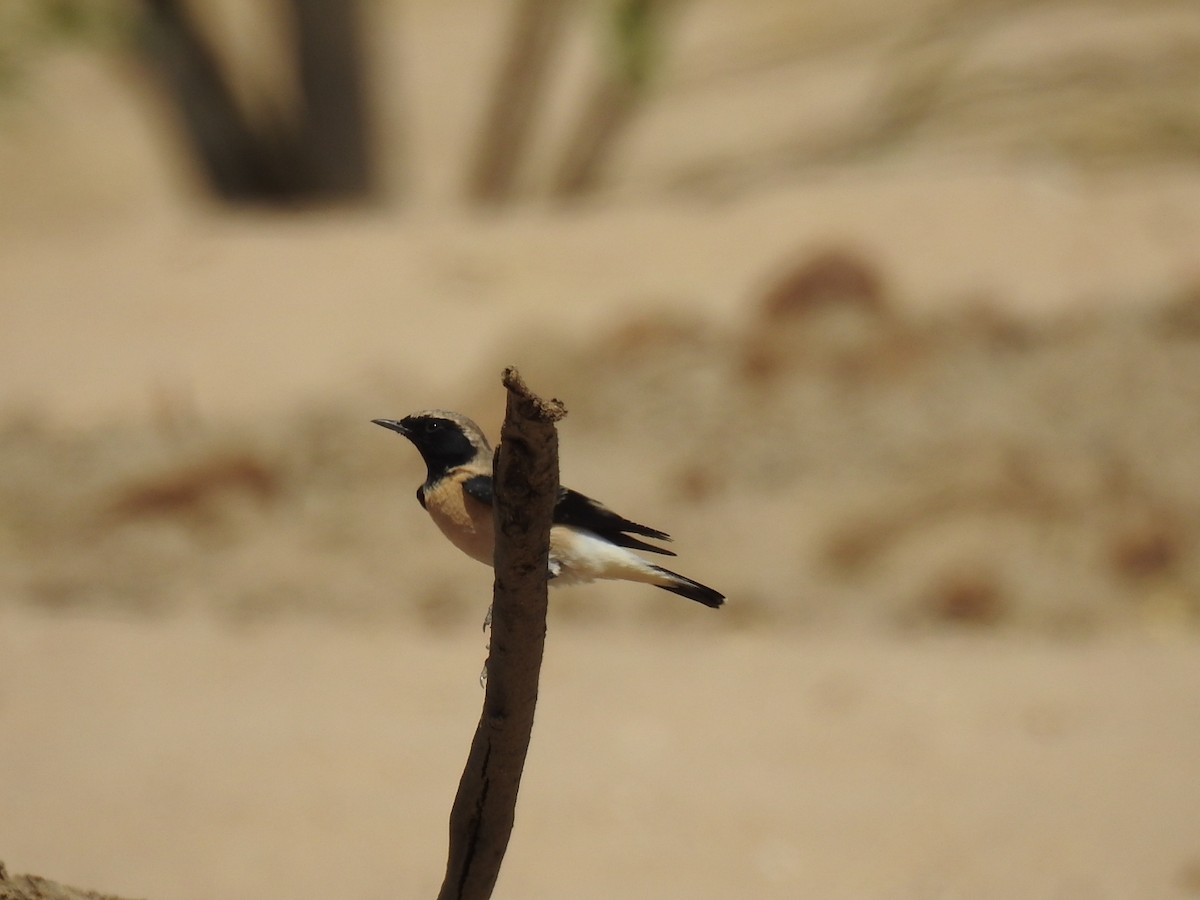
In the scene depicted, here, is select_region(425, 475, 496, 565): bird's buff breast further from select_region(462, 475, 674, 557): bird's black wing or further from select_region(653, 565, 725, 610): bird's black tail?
select_region(653, 565, 725, 610): bird's black tail

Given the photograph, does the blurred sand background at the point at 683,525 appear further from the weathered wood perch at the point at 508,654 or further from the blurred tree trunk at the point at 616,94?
the weathered wood perch at the point at 508,654

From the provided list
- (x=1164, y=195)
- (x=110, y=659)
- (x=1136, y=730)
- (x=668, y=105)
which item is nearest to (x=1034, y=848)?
(x=1136, y=730)

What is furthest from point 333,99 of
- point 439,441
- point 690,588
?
point 690,588

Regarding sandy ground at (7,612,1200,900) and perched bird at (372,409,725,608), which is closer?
perched bird at (372,409,725,608)

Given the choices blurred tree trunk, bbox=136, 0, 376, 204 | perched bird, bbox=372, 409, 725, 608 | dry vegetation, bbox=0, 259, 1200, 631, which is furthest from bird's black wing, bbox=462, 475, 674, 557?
blurred tree trunk, bbox=136, 0, 376, 204

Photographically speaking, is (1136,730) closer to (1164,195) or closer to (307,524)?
(307,524)

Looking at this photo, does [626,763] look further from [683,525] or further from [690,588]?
[690,588]
